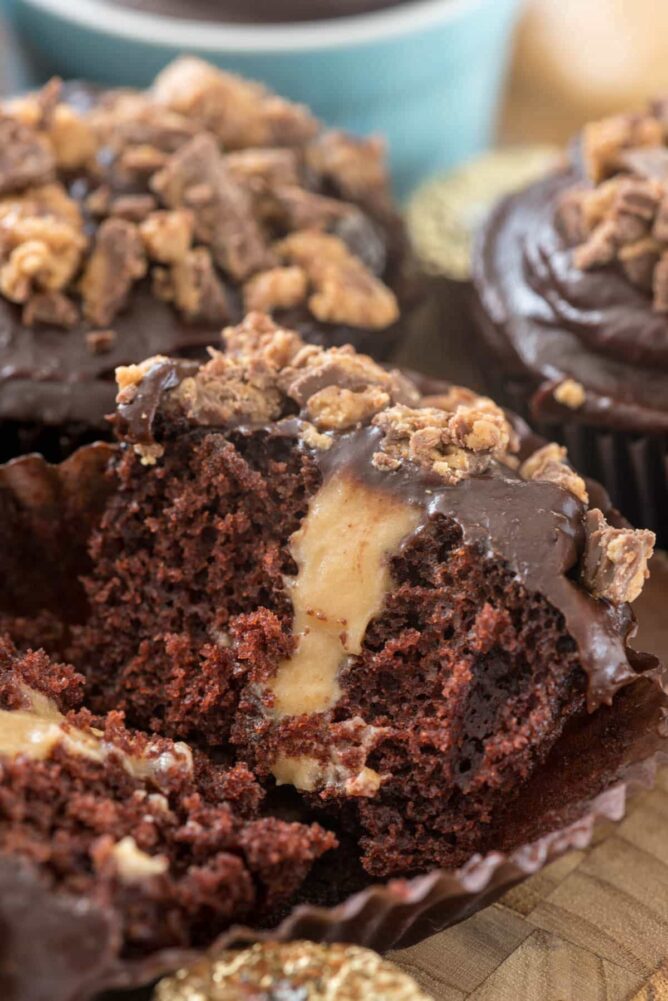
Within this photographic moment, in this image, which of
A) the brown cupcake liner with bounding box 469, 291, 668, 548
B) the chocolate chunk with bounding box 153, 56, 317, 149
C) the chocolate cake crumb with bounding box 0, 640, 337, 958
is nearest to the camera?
the chocolate cake crumb with bounding box 0, 640, 337, 958

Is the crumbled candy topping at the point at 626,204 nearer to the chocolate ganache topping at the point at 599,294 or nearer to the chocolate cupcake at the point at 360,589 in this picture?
the chocolate ganache topping at the point at 599,294

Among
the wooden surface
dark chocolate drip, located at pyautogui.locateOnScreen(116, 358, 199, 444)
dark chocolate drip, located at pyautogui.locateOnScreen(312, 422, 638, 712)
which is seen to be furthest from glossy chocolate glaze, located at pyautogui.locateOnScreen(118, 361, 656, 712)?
the wooden surface

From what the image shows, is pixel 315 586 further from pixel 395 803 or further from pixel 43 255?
pixel 43 255

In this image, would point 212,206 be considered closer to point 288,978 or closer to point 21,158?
point 21,158

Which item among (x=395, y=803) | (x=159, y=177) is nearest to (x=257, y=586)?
(x=395, y=803)

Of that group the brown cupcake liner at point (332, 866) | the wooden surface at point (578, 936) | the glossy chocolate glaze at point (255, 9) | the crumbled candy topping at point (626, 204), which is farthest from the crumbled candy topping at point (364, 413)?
the glossy chocolate glaze at point (255, 9)

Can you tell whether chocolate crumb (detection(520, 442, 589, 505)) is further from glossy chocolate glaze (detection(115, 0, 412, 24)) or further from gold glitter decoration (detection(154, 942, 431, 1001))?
glossy chocolate glaze (detection(115, 0, 412, 24))
